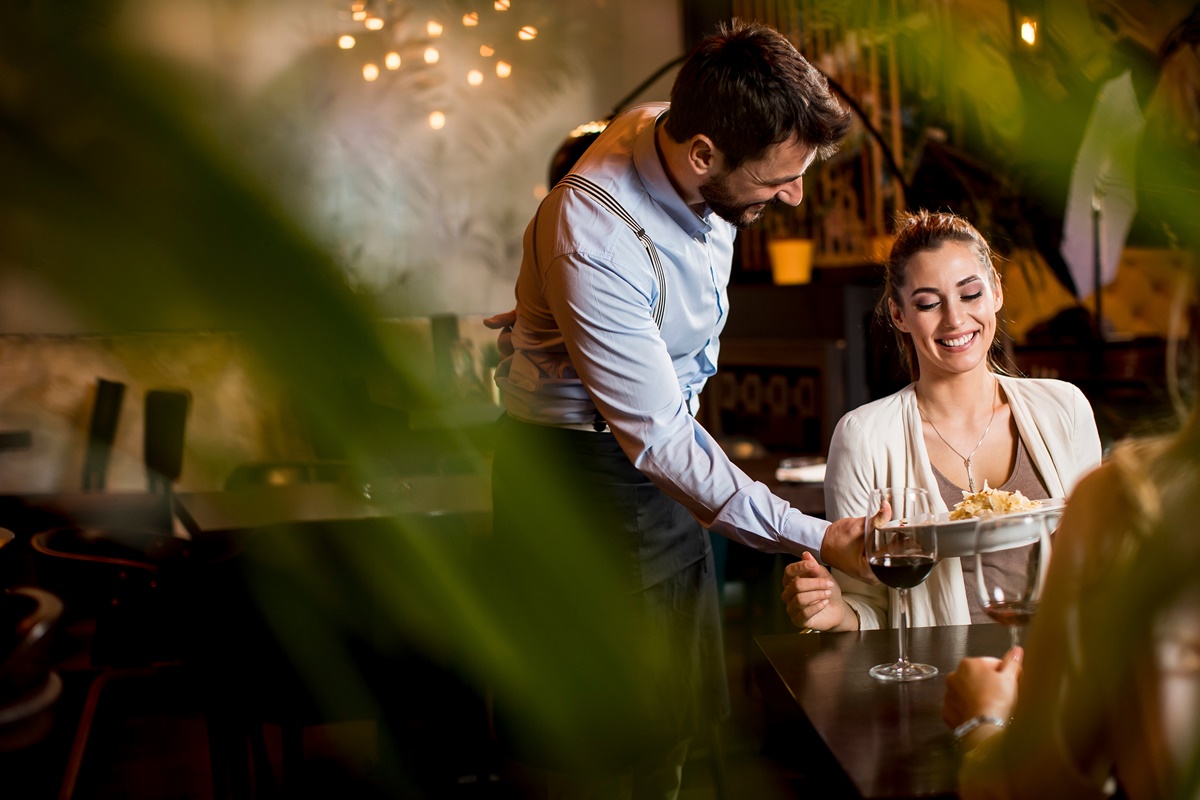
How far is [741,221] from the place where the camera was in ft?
6.50

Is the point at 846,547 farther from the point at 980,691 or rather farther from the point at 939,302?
the point at 939,302

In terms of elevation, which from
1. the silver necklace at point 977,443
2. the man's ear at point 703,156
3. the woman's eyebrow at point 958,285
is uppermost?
the man's ear at point 703,156

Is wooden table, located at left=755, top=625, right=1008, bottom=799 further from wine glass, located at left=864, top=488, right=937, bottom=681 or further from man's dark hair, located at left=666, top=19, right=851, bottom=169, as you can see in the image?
man's dark hair, located at left=666, top=19, right=851, bottom=169

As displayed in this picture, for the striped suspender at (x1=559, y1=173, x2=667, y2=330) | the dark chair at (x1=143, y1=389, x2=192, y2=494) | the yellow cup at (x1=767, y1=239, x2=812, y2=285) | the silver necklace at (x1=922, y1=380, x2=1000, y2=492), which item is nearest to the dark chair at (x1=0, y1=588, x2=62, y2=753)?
the striped suspender at (x1=559, y1=173, x2=667, y2=330)

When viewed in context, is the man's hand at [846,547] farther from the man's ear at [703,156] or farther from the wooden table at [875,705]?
the man's ear at [703,156]

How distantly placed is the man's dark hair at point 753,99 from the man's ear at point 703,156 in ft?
0.04

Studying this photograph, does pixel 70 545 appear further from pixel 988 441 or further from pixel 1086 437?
pixel 1086 437

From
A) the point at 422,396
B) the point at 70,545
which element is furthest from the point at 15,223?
the point at 70,545

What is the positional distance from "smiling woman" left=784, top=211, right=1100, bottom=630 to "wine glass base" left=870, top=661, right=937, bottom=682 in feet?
1.55

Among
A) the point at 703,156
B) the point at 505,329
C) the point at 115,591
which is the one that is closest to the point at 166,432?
the point at 115,591

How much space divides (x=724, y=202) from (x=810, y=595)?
0.70 metres

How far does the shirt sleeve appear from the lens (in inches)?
74.3

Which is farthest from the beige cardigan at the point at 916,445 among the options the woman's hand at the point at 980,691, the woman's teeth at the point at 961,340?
the woman's hand at the point at 980,691

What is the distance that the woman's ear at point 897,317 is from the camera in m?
2.12
